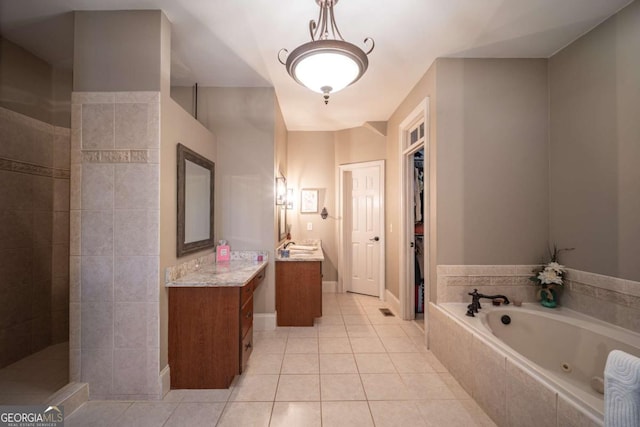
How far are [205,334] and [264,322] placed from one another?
1182 millimetres

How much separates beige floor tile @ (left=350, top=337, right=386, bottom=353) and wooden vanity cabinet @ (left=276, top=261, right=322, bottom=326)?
0.58 meters

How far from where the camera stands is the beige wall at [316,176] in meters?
4.78

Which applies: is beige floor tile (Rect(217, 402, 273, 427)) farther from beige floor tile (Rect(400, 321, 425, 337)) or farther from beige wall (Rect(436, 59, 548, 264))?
beige wall (Rect(436, 59, 548, 264))

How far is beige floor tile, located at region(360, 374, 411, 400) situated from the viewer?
197 centimetres

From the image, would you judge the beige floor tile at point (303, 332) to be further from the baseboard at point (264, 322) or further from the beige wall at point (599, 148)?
the beige wall at point (599, 148)

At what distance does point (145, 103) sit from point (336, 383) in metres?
2.57

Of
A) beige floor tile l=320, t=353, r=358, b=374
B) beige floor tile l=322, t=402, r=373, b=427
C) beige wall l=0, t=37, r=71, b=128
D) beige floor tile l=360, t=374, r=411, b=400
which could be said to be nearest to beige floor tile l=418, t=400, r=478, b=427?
beige floor tile l=360, t=374, r=411, b=400

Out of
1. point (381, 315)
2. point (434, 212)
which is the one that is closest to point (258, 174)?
point (434, 212)

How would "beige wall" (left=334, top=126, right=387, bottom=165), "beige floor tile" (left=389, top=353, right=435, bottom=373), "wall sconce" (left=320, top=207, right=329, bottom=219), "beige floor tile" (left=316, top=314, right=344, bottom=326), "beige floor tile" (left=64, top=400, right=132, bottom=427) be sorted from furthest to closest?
"wall sconce" (left=320, top=207, right=329, bottom=219) < "beige wall" (left=334, top=126, right=387, bottom=165) < "beige floor tile" (left=316, top=314, right=344, bottom=326) < "beige floor tile" (left=389, top=353, right=435, bottom=373) < "beige floor tile" (left=64, top=400, right=132, bottom=427)

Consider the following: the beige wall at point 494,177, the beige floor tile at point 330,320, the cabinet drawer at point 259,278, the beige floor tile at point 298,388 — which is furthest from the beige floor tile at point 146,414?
the beige wall at point 494,177

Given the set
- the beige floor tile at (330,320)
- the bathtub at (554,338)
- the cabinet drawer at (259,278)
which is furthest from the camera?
the beige floor tile at (330,320)

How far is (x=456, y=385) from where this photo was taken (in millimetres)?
2104

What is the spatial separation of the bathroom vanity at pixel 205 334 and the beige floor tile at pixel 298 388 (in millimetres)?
362

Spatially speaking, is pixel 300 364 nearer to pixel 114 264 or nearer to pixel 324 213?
pixel 114 264
